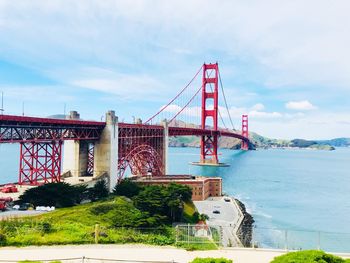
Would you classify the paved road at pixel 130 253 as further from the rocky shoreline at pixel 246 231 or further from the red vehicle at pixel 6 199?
the rocky shoreline at pixel 246 231

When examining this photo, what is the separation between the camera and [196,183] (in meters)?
50.2

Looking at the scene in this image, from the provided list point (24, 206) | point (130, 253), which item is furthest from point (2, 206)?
point (130, 253)

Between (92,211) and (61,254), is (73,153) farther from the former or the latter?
(61,254)

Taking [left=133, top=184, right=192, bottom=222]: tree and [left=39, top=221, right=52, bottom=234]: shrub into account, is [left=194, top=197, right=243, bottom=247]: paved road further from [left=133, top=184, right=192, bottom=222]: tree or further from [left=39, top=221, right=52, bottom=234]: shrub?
[left=39, top=221, right=52, bottom=234]: shrub

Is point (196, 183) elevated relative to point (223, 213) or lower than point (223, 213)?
elevated

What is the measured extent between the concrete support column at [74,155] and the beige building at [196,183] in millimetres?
7774

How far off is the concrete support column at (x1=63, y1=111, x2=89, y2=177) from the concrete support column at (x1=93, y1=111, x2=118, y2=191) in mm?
2577

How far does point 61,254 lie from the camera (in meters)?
14.4

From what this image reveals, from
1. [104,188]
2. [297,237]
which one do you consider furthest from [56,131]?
[297,237]

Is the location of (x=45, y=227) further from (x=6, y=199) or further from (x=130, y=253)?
(x=6, y=199)

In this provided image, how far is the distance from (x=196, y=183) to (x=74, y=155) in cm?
1723

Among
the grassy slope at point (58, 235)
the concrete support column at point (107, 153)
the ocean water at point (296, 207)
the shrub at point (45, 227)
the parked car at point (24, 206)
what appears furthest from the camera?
the concrete support column at point (107, 153)

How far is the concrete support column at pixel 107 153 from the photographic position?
1594 inches

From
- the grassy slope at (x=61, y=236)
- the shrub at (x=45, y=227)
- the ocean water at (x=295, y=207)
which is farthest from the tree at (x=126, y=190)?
the shrub at (x=45, y=227)
